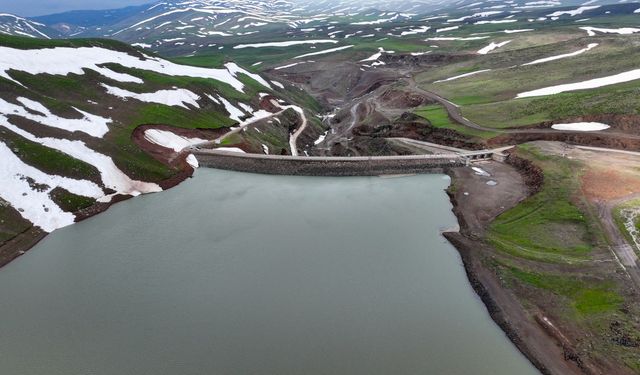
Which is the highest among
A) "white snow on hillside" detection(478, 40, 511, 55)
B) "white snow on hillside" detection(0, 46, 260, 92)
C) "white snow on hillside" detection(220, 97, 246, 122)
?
"white snow on hillside" detection(0, 46, 260, 92)

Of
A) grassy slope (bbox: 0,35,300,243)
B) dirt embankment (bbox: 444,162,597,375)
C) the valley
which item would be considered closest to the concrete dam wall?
the valley

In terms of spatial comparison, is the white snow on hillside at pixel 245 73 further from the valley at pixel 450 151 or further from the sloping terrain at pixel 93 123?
the sloping terrain at pixel 93 123

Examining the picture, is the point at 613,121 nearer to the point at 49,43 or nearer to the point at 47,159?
the point at 47,159

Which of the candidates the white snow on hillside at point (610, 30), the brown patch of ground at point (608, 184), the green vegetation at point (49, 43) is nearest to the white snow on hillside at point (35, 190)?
the green vegetation at point (49, 43)

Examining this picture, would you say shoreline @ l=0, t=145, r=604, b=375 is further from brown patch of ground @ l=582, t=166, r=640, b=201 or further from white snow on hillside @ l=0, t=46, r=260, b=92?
white snow on hillside @ l=0, t=46, r=260, b=92

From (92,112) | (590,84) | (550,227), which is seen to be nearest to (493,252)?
(550,227)


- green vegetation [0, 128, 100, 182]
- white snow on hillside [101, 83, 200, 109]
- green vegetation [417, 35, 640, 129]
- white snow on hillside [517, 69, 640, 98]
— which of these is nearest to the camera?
green vegetation [0, 128, 100, 182]
